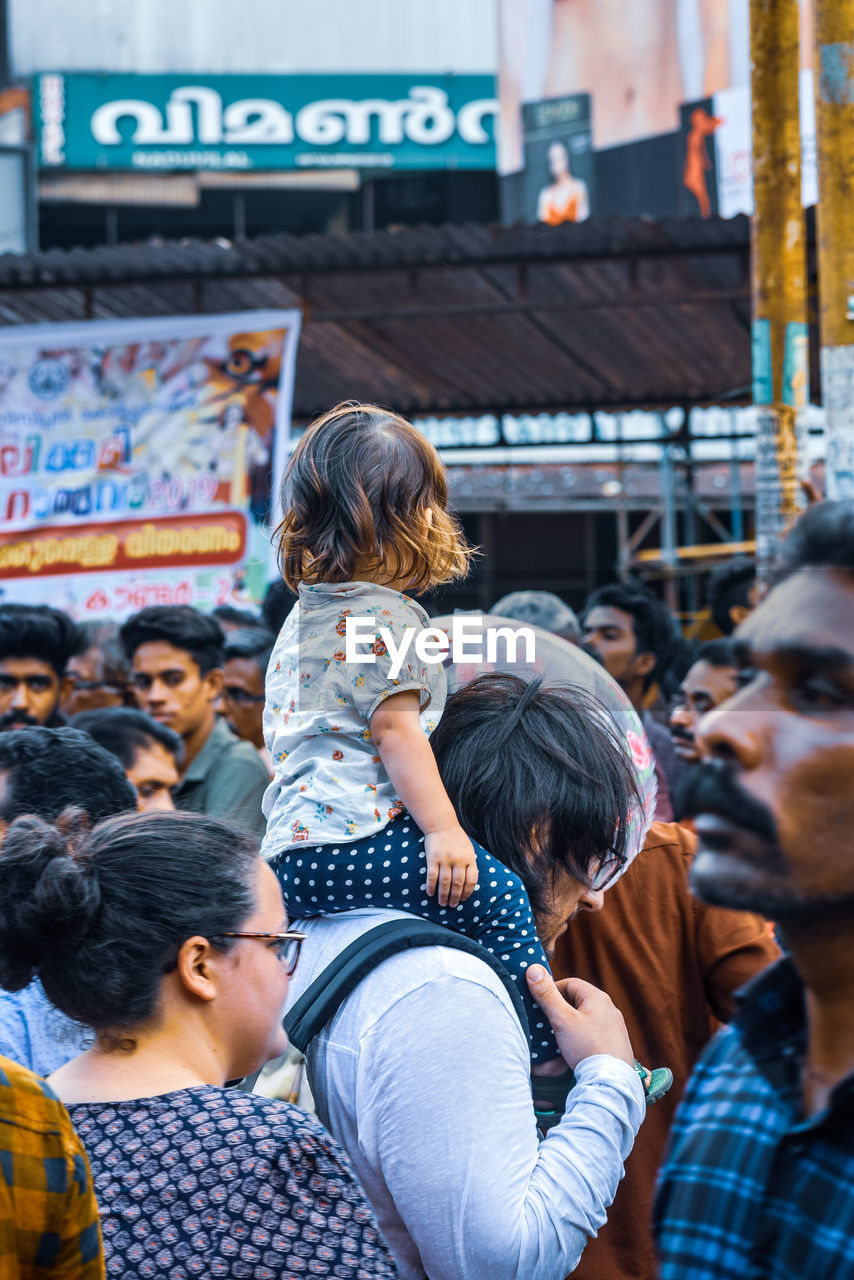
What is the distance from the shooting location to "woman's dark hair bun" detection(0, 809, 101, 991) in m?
1.67

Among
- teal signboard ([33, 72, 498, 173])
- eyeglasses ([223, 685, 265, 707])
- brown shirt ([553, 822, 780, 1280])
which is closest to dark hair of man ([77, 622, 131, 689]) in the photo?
eyeglasses ([223, 685, 265, 707])

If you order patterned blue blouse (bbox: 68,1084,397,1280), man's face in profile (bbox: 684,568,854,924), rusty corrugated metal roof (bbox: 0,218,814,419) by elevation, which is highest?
rusty corrugated metal roof (bbox: 0,218,814,419)

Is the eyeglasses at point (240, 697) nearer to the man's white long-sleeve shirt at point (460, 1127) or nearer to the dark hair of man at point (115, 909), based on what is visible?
the dark hair of man at point (115, 909)

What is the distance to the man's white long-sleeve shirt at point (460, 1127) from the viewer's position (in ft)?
5.14

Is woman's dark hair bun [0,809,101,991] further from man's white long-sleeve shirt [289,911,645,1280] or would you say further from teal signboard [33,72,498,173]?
teal signboard [33,72,498,173]

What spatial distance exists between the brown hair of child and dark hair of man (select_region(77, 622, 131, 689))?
3.78 m

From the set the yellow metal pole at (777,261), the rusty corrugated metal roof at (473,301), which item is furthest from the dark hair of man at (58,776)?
the rusty corrugated metal roof at (473,301)

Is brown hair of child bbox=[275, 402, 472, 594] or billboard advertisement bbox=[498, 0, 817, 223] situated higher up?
billboard advertisement bbox=[498, 0, 817, 223]

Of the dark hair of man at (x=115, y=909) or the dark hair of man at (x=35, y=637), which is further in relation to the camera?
the dark hair of man at (x=35, y=637)

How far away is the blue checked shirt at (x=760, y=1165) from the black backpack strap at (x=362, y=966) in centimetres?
72

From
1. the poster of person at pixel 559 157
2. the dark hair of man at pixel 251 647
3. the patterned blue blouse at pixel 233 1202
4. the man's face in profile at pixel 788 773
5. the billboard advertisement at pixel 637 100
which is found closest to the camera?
the man's face in profile at pixel 788 773

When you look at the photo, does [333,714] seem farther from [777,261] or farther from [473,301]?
[473,301]

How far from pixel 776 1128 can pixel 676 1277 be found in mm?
121

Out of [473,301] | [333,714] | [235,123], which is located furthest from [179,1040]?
[235,123]
